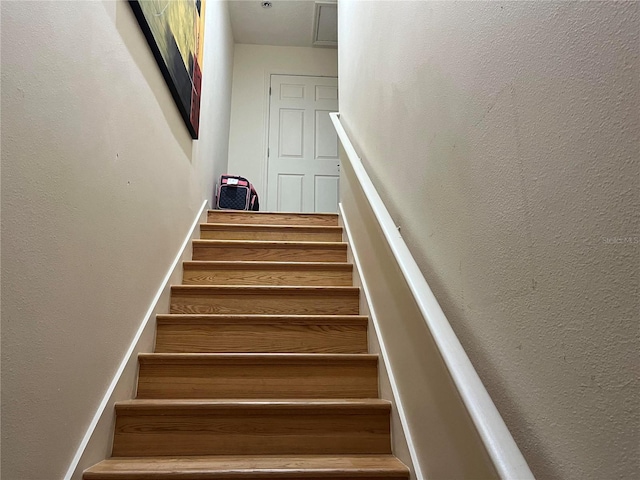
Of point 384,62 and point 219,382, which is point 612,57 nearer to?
point 384,62

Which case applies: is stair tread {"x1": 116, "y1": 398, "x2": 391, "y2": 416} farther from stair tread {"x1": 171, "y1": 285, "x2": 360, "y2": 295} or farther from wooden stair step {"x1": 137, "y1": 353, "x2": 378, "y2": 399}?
stair tread {"x1": 171, "y1": 285, "x2": 360, "y2": 295}

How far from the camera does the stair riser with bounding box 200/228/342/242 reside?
10.4 ft

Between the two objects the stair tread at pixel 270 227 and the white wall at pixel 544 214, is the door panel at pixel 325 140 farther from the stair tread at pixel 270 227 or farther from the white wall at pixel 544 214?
the white wall at pixel 544 214

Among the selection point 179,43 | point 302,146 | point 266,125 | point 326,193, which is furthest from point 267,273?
point 266,125

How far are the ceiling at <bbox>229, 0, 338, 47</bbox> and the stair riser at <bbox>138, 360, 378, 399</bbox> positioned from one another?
402cm

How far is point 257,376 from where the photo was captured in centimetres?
186

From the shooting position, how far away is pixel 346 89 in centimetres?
315

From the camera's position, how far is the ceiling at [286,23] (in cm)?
473

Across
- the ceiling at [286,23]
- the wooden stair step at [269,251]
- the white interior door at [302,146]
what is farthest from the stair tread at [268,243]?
the ceiling at [286,23]

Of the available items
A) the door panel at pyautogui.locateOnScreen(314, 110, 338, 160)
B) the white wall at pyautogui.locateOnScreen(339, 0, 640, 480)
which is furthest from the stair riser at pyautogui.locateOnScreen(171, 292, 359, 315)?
the door panel at pyautogui.locateOnScreen(314, 110, 338, 160)

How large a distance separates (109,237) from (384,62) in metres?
1.29

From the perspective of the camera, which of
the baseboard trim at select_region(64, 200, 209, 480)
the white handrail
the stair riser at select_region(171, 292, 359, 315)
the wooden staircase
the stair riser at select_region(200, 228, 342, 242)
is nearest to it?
the white handrail

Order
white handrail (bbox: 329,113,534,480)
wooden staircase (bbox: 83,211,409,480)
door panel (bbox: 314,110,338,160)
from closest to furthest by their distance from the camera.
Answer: white handrail (bbox: 329,113,534,480) < wooden staircase (bbox: 83,211,409,480) < door panel (bbox: 314,110,338,160)

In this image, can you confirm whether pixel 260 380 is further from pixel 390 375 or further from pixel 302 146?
pixel 302 146
